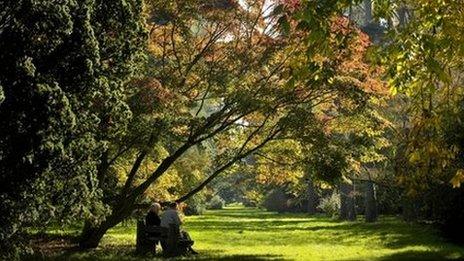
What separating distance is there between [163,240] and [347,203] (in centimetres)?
3009

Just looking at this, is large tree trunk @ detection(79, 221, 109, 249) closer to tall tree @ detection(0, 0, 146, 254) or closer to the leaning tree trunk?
the leaning tree trunk

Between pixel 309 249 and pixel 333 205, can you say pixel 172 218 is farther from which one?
pixel 333 205

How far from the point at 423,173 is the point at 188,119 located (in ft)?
33.8

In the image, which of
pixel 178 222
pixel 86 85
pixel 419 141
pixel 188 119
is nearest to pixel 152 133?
pixel 188 119

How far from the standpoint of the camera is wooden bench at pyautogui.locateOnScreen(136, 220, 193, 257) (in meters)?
16.5

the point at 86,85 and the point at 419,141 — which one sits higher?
the point at 86,85

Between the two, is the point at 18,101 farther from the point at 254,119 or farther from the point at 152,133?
the point at 254,119

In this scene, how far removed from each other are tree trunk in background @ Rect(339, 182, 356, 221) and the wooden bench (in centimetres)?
2473

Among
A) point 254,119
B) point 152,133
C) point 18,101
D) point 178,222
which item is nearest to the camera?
point 18,101

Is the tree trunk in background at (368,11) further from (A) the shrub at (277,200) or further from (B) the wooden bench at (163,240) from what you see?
Answer: (A) the shrub at (277,200)

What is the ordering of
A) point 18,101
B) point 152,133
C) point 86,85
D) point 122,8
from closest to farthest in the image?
point 18,101
point 86,85
point 122,8
point 152,133

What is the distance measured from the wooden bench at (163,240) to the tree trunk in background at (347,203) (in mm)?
24733

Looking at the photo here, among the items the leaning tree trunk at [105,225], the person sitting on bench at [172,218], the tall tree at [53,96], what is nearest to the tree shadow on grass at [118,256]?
the leaning tree trunk at [105,225]

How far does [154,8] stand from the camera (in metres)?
17.5
